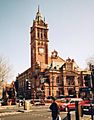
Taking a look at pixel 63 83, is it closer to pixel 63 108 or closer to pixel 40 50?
pixel 40 50

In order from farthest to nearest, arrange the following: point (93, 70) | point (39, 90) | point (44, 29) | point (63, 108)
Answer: point (44, 29)
point (39, 90)
point (63, 108)
point (93, 70)

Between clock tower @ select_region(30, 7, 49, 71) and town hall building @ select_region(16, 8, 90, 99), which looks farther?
clock tower @ select_region(30, 7, 49, 71)

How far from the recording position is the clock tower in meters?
68.2

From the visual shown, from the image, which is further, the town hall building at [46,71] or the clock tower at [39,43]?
the clock tower at [39,43]

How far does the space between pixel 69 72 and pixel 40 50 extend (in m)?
12.2

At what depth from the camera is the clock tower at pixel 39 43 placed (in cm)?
6825

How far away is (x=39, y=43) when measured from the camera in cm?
6912

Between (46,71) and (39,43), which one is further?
(39,43)

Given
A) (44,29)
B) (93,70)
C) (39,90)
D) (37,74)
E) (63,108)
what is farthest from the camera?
(44,29)

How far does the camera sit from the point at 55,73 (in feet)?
207

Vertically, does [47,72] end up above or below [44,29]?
below

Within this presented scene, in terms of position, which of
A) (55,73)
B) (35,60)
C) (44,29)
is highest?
(44,29)

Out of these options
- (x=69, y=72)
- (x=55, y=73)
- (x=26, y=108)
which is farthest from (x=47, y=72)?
(x=26, y=108)

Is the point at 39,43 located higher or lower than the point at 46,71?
higher
